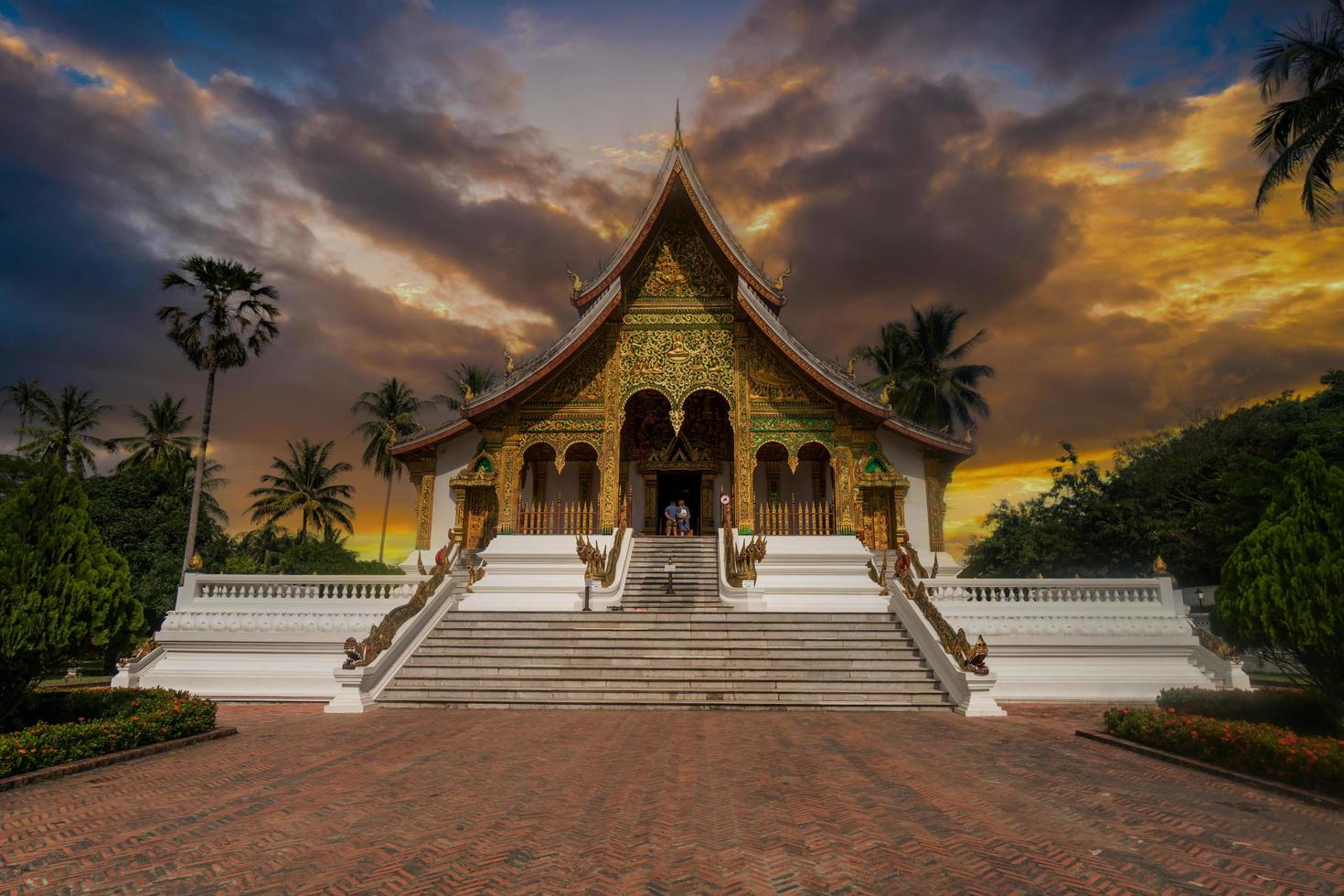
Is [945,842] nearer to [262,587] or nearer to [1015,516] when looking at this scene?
[262,587]

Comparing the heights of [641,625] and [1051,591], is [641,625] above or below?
below

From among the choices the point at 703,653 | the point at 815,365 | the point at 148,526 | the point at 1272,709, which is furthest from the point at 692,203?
the point at 148,526

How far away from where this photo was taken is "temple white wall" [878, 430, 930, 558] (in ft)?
68.0

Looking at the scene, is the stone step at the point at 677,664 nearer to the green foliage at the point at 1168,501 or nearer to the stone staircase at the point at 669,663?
the stone staircase at the point at 669,663

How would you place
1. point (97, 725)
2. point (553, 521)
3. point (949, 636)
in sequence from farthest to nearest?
1. point (553, 521)
2. point (949, 636)
3. point (97, 725)

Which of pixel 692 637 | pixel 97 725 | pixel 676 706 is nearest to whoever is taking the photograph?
pixel 97 725

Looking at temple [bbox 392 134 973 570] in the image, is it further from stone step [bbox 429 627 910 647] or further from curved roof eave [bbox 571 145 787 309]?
stone step [bbox 429 627 910 647]

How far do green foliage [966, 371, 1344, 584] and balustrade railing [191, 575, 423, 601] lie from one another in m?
Answer: 20.5

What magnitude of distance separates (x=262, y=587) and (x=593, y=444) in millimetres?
9158

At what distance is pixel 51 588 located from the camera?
7496 mm

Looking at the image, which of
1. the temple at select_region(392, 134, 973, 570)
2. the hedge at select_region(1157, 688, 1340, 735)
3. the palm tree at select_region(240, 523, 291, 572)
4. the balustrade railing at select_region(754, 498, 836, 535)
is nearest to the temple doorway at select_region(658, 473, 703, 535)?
the temple at select_region(392, 134, 973, 570)

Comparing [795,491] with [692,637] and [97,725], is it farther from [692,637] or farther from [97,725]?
[97,725]

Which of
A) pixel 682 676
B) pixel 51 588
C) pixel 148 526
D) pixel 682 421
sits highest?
pixel 682 421

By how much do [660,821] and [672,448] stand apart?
58.2 ft
